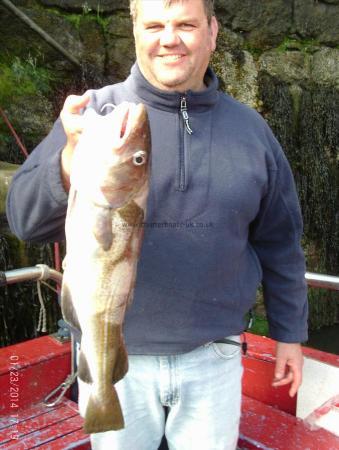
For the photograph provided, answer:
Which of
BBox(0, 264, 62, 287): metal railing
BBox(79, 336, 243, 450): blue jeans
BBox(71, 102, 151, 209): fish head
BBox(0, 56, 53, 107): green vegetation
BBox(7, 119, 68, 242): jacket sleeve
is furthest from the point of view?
BBox(0, 56, 53, 107): green vegetation

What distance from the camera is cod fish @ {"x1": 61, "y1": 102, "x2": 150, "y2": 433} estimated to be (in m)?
1.70

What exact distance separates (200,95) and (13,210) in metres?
0.83

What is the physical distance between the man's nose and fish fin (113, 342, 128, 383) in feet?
3.57

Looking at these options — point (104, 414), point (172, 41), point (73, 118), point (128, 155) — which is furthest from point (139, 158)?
point (104, 414)

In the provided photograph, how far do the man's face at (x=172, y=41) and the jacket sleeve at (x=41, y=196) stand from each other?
43 cm

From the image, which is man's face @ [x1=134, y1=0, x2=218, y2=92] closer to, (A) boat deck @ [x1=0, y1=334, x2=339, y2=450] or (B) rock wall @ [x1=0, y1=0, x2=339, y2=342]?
(A) boat deck @ [x1=0, y1=334, x2=339, y2=450]

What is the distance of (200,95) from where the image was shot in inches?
83.8

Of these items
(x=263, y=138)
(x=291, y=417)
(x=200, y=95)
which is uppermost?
(x=200, y=95)

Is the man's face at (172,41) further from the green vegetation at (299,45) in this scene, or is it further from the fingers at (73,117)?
the green vegetation at (299,45)

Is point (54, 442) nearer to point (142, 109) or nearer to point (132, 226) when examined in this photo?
point (132, 226)

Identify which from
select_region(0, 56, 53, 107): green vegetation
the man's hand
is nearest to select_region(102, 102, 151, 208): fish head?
the man's hand

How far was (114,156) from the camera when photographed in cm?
173

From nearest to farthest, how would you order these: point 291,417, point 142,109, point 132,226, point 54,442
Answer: point 142,109 → point 132,226 → point 54,442 → point 291,417

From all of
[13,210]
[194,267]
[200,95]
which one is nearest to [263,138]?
[200,95]
